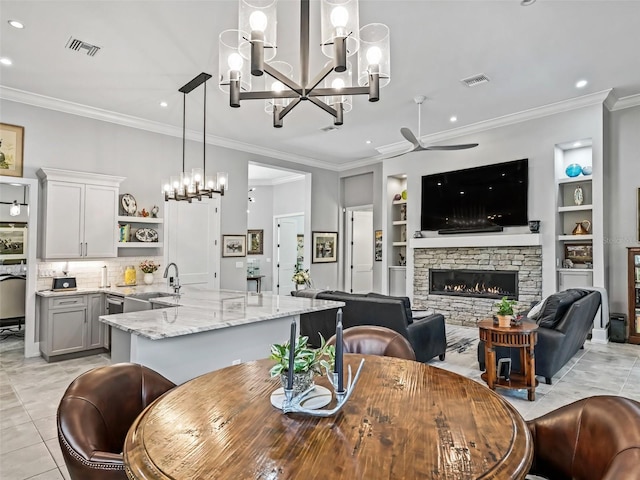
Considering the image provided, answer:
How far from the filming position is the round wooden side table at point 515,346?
135 inches

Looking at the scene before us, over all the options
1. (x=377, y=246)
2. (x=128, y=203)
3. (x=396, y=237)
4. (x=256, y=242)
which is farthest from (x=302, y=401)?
(x=256, y=242)

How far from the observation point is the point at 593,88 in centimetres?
517

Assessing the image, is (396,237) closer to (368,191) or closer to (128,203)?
(368,191)

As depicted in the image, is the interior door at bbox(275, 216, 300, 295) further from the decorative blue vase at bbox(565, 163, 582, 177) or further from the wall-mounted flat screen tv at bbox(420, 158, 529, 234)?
the decorative blue vase at bbox(565, 163, 582, 177)

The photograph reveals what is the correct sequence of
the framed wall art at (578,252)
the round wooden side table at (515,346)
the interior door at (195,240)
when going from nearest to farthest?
the round wooden side table at (515,346) → the framed wall art at (578,252) → the interior door at (195,240)

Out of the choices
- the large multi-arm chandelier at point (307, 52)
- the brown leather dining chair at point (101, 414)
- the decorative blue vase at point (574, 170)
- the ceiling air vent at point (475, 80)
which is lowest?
the brown leather dining chair at point (101, 414)

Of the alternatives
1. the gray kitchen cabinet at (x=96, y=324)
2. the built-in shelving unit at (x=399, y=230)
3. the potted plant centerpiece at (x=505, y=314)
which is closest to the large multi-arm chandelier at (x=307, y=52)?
the potted plant centerpiece at (x=505, y=314)

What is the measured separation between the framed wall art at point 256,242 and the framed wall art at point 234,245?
3.71 m

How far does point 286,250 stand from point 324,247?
6.68ft

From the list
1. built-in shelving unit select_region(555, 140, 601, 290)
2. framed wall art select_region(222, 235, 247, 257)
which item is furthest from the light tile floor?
framed wall art select_region(222, 235, 247, 257)

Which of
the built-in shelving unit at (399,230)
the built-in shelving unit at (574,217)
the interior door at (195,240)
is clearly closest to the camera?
the built-in shelving unit at (574,217)

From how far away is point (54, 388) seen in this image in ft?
12.6

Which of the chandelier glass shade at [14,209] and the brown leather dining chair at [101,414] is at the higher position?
the chandelier glass shade at [14,209]

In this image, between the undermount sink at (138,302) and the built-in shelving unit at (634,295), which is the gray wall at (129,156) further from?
the built-in shelving unit at (634,295)
